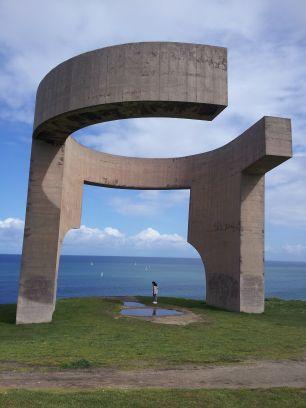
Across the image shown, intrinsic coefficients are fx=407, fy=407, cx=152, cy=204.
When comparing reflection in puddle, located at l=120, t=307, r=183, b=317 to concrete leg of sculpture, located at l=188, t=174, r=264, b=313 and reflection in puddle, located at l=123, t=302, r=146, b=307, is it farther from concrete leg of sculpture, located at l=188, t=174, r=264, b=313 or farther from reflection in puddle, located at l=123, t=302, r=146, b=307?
concrete leg of sculpture, located at l=188, t=174, r=264, b=313

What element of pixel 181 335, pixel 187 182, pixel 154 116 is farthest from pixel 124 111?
pixel 187 182

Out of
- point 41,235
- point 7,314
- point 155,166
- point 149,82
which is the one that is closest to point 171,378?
point 149,82

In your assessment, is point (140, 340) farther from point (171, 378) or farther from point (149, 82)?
point (149, 82)

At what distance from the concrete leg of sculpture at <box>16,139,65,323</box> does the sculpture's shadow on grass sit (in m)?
0.72

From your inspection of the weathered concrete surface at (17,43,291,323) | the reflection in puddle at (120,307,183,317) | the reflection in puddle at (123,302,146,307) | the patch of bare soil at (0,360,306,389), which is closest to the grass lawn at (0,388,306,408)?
the patch of bare soil at (0,360,306,389)

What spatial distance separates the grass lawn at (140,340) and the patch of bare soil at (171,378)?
611mm

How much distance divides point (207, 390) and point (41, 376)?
3.66m

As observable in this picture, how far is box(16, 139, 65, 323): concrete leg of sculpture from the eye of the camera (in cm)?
1684

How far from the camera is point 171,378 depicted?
879 centimetres

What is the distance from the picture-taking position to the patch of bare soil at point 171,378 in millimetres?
8273

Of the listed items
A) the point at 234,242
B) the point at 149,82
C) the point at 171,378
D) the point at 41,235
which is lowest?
the point at 171,378

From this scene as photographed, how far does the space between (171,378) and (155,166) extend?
1859 centimetres

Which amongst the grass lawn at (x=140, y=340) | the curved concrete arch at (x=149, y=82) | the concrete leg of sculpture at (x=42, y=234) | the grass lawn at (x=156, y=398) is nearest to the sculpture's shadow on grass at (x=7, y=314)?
the grass lawn at (x=140, y=340)

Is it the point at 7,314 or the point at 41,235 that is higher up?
the point at 41,235
